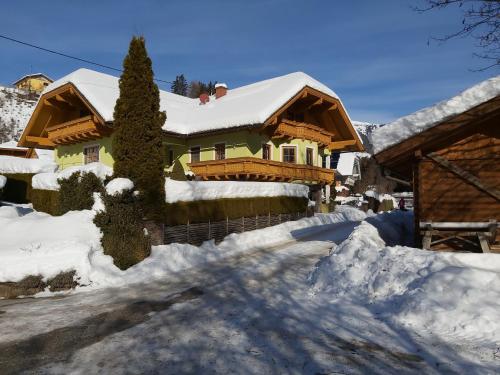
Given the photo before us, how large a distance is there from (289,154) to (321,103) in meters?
4.55

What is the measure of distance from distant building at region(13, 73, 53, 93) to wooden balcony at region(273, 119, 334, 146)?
10114cm

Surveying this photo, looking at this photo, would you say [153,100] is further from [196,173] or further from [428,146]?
[196,173]

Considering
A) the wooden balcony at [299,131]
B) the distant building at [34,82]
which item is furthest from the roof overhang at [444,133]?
the distant building at [34,82]

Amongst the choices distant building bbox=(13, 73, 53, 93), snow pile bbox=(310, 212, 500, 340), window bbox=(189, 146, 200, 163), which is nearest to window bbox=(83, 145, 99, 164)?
window bbox=(189, 146, 200, 163)

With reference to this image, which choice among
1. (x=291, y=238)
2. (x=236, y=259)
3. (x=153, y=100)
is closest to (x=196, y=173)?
(x=291, y=238)

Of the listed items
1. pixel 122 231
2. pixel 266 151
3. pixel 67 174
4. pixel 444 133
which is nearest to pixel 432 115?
pixel 444 133

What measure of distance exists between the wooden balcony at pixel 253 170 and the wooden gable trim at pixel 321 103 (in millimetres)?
2502

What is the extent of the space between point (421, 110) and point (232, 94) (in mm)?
23379

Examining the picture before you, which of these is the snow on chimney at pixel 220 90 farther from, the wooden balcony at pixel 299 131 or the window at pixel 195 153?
the wooden balcony at pixel 299 131

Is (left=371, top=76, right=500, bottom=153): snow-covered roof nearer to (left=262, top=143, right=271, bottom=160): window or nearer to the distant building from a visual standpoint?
(left=262, top=143, right=271, bottom=160): window

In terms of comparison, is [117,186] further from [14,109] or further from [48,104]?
[14,109]

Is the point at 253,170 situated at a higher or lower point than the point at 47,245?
higher

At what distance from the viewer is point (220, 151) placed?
26672 mm

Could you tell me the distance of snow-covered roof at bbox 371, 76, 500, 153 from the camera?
27.1 ft
